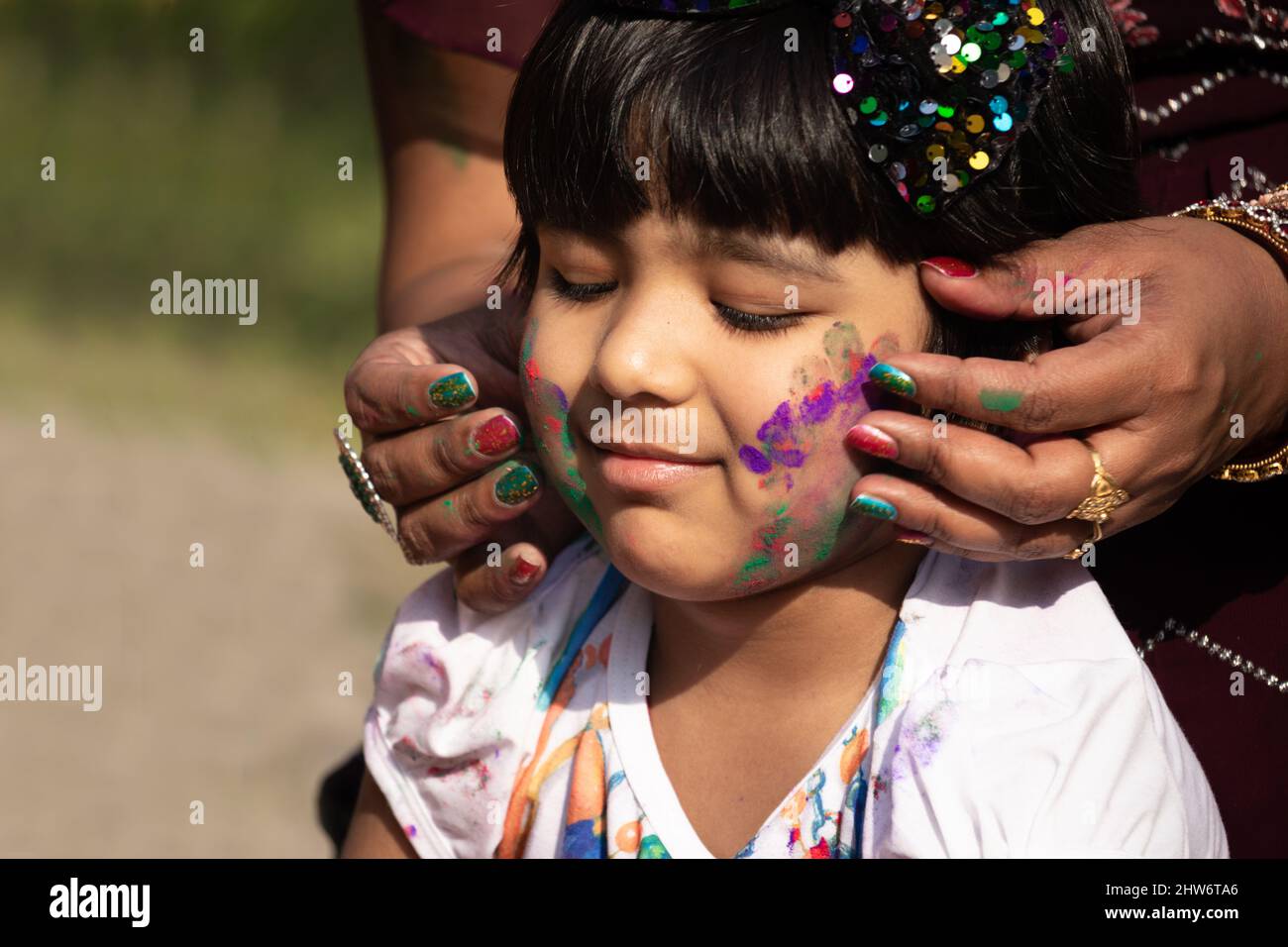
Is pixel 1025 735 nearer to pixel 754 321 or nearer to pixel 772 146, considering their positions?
pixel 754 321

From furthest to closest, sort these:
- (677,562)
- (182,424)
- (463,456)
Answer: (182,424) → (463,456) → (677,562)

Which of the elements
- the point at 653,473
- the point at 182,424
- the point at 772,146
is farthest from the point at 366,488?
the point at 182,424

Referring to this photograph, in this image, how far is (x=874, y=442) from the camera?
1.51 meters

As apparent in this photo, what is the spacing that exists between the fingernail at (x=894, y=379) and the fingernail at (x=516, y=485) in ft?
1.65

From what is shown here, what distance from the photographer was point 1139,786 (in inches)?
56.5

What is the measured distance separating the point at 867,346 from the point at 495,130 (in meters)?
1.24

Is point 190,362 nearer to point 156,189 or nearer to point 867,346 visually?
point 156,189

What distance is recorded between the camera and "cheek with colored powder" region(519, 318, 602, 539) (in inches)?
64.4

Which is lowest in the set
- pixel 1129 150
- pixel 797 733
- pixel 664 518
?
pixel 797 733

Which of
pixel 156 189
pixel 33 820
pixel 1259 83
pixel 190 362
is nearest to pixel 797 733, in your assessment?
pixel 1259 83

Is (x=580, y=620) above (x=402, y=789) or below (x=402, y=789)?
above

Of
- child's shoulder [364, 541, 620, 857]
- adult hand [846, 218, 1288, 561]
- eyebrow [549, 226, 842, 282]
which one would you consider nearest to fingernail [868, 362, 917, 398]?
adult hand [846, 218, 1288, 561]

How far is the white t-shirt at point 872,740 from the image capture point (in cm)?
143

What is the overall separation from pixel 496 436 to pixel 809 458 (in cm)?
45
